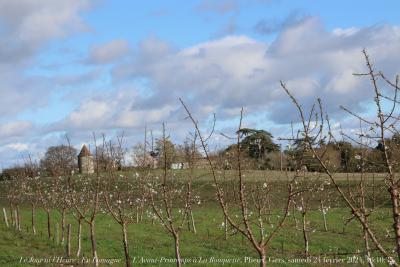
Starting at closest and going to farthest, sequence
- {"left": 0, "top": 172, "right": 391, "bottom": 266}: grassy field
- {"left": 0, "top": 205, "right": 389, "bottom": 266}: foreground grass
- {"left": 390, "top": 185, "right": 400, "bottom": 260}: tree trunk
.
A: 1. {"left": 390, "top": 185, "right": 400, "bottom": 260}: tree trunk
2. {"left": 0, "top": 172, "right": 391, "bottom": 266}: grassy field
3. {"left": 0, "top": 205, "right": 389, "bottom": 266}: foreground grass

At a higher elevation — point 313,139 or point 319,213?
point 313,139

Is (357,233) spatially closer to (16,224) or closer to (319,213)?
(319,213)

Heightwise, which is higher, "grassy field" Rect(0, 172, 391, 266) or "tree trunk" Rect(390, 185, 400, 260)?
"tree trunk" Rect(390, 185, 400, 260)

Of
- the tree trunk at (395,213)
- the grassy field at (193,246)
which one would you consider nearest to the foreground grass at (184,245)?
the grassy field at (193,246)

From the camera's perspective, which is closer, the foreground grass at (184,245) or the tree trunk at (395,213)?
the tree trunk at (395,213)

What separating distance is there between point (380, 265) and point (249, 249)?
4.64 metres

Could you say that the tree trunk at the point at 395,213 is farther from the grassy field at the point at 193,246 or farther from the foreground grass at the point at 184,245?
the foreground grass at the point at 184,245

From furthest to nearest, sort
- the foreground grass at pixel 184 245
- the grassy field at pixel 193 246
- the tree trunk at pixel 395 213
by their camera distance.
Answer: the foreground grass at pixel 184 245, the grassy field at pixel 193 246, the tree trunk at pixel 395 213

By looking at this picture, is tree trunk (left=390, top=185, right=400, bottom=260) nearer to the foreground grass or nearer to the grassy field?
the grassy field

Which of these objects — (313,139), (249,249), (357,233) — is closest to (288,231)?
(357,233)

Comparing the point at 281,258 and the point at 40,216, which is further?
the point at 40,216

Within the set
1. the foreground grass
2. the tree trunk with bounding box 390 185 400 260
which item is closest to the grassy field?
the foreground grass

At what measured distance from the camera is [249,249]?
60.7 ft

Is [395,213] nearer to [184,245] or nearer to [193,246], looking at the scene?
[193,246]
